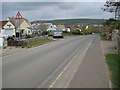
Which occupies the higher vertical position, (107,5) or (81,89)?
(107,5)

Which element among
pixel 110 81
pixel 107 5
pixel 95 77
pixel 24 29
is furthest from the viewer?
pixel 24 29

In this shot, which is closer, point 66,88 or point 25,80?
point 66,88

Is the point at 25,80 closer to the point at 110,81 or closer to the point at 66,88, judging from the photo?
the point at 66,88

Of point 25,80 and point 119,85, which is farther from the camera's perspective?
point 25,80

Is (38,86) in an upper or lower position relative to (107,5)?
lower

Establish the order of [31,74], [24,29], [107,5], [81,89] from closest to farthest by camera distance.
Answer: [81,89], [31,74], [107,5], [24,29]

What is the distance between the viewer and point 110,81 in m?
7.97

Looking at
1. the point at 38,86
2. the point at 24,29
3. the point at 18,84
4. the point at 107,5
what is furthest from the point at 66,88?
the point at 24,29

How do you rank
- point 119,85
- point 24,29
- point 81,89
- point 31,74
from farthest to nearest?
point 24,29 → point 31,74 → point 119,85 → point 81,89

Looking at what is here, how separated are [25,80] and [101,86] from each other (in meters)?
2.89

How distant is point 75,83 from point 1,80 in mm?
2847

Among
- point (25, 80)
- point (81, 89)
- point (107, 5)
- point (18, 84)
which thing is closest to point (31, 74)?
point (25, 80)

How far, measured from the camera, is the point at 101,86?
7.22 metres

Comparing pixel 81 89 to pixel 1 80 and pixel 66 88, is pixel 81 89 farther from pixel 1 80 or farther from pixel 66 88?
pixel 1 80
